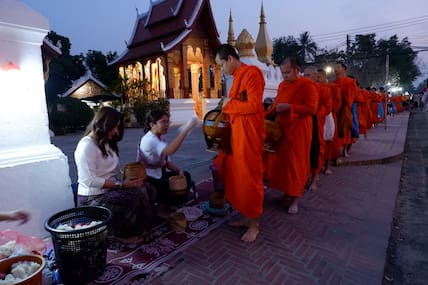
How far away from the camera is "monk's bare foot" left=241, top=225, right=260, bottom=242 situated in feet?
9.27

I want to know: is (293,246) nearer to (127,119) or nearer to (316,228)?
(316,228)

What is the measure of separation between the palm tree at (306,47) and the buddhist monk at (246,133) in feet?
148

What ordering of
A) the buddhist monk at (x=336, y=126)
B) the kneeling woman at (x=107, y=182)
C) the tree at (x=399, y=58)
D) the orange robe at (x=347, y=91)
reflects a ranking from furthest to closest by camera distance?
the tree at (x=399, y=58) → the orange robe at (x=347, y=91) → the buddhist monk at (x=336, y=126) → the kneeling woman at (x=107, y=182)

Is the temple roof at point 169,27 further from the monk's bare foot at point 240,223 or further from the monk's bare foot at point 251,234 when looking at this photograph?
the monk's bare foot at point 251,234

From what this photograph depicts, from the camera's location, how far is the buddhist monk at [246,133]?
8.62ft

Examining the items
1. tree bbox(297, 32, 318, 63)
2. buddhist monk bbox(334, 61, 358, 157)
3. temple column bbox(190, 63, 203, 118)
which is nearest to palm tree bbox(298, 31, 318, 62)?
tree bbox(297, 32, 318, 63)

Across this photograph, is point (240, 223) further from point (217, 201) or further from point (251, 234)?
point (217, 201)

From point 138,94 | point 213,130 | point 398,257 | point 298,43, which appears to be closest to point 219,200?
point 213,130

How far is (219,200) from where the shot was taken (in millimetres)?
3434

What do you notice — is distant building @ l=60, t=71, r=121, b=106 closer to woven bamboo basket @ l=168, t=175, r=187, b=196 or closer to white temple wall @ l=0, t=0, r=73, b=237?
white temple wall @ l=0, t=0, r=73, b=237

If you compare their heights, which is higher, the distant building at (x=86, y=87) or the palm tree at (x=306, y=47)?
the palm tree at (x=306, y=47)

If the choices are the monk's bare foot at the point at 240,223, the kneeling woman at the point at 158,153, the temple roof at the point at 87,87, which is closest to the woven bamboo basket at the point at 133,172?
the kneeling woman at the point at 158,153

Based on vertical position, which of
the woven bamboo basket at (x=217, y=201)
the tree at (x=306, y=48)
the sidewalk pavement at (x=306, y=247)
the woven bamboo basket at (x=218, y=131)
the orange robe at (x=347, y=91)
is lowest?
the sidewalk pavement at (x=306, y=247)

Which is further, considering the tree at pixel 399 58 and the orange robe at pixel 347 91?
the tree at pixel 399 58
